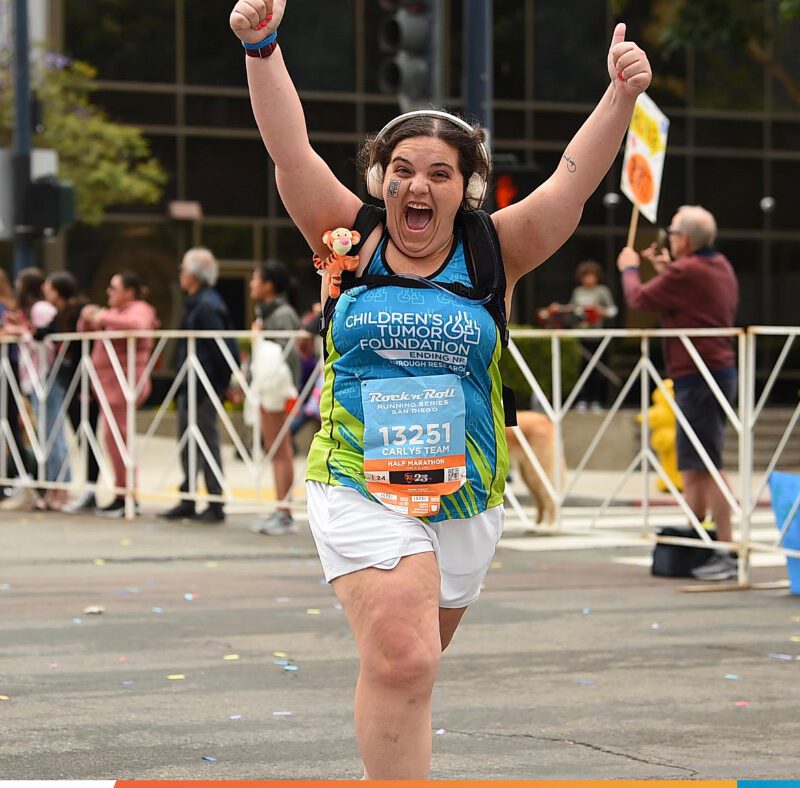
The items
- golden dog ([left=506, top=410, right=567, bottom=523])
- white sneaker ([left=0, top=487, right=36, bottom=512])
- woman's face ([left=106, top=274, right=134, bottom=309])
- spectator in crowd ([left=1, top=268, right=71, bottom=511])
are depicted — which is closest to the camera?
golden dog ([left=506, top=410, right=567, bottom=523])

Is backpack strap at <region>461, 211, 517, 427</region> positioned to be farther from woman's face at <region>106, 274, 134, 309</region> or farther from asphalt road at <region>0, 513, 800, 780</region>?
woman's face at <region>106, 274, 134, 309</region>

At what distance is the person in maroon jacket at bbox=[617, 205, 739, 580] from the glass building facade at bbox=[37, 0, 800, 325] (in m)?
19.7

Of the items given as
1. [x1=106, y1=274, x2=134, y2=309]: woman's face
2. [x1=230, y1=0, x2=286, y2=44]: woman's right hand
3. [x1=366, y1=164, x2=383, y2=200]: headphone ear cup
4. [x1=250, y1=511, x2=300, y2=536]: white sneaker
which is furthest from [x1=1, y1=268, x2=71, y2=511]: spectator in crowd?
[x1=230, y1=0, x2=286, y2=44]: woman's right hand

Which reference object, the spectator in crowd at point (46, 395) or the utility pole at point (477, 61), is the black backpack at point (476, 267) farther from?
the spectator in crowd at point (46, 395)

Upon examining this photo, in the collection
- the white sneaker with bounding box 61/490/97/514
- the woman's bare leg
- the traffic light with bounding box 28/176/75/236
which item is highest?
the traffic light with bounding box 28/176/75/236

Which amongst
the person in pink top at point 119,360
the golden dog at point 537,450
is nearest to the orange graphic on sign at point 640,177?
the golden dog at point 537,450

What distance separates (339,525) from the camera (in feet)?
13.1

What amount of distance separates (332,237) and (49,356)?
10396 mm

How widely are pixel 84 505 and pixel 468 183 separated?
33.0 feet

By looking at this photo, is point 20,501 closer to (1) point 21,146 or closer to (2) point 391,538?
(1) point 21,146

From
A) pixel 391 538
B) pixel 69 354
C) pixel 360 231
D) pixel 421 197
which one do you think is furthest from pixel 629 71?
pixel 69 354

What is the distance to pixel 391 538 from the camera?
394 cm

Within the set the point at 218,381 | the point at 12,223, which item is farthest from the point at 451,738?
the point at 12,223

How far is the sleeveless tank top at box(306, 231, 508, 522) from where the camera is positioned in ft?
13.1
